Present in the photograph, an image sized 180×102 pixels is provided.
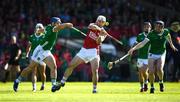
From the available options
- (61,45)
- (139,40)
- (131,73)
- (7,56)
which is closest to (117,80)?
(131,73)

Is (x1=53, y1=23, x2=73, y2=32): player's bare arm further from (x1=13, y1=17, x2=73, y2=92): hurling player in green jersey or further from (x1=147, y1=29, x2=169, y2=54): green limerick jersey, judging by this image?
(x1=147, y1=29, x2=169, y2=54): green limerick jersey

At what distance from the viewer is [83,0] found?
168 feet

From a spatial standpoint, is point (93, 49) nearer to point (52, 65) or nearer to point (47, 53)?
point (52, 65)

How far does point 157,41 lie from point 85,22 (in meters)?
18.5

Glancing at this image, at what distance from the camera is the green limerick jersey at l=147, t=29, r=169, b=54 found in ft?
98.5

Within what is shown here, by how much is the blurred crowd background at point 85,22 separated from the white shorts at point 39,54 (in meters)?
12.4

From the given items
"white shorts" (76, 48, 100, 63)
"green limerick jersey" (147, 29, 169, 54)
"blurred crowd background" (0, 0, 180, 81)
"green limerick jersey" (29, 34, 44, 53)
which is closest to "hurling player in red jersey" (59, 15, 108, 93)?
"white shorts" (76, 48, 100, 63)

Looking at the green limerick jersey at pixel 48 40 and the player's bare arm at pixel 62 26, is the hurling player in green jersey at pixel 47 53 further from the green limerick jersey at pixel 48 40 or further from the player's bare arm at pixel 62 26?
the player's bare arm at pixel 62 26

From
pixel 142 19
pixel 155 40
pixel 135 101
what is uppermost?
pixel 142 19

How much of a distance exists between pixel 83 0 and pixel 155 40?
70.4 ft

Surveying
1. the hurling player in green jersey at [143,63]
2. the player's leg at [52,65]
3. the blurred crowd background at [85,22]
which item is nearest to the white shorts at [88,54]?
the player's leg at [52,65]

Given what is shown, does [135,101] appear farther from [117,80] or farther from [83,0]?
[83,0]

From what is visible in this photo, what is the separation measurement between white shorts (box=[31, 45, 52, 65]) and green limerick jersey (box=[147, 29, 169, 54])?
3.95 metres

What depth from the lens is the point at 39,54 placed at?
3014 centimetres
